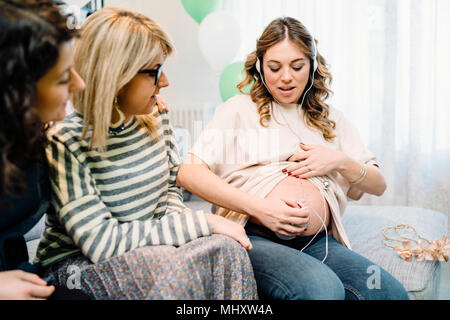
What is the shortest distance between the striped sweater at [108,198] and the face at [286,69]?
0.48 m

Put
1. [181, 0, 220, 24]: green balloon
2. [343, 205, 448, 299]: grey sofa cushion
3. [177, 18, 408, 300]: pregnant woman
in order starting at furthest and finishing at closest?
[181, 0, 220, 24]: green balloon < [343, 205, 448, 299]: grey sofa cushion < [177, 18, 408, 300]: pregnant woman

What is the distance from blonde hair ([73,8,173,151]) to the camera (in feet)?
3.26

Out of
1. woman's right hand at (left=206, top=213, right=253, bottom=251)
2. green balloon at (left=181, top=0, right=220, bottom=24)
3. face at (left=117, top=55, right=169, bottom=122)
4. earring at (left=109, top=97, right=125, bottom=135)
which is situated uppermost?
green balloon at (left=181, top=0, right=220, bottom=24)

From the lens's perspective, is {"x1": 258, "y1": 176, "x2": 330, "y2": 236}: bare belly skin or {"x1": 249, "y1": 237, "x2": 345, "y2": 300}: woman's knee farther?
{"x1": 258, "y1": 176, "x2": 330, "y2": 236}: bare belly skin

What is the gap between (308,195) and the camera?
132 centimetres

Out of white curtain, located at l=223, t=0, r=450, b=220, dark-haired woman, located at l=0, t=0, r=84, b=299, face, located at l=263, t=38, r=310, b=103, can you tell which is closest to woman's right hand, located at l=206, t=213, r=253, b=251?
dark-haired woman, located at l=0, t=0, r=84, b=299

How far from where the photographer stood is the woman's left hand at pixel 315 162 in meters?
1.36

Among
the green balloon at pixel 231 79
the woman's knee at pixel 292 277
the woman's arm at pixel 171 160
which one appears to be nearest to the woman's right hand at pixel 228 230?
the woman's knee at pixel 292 277

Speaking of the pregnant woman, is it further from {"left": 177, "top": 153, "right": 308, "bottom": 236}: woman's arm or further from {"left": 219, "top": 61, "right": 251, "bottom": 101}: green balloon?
{"left": 219, "top": 61, "right": 251, "bottom": 101}: green balloon

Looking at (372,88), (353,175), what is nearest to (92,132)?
(353,175)

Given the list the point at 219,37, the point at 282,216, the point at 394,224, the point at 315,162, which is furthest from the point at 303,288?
the point at 219,37

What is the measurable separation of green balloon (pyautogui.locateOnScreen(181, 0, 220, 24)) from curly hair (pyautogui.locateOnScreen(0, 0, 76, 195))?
7.13 feet

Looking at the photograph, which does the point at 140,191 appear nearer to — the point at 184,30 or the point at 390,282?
the point at 390,282
